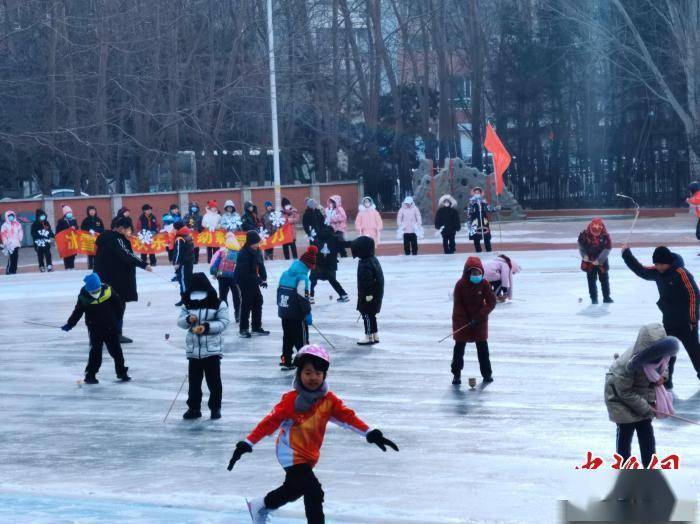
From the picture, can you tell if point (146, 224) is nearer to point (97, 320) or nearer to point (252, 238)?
point (252, 238)

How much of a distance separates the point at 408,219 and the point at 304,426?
2270 cm

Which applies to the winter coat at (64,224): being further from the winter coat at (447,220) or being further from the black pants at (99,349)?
the black pants at (99,349)

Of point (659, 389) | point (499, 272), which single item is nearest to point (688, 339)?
point (659, 389)

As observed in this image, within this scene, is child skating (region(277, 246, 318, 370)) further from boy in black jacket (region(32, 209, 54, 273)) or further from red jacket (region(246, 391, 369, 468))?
boy in black jacket (region(32, 209, 54, 273))

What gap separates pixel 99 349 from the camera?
13.6m

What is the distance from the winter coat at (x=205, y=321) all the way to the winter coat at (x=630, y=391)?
428 cm

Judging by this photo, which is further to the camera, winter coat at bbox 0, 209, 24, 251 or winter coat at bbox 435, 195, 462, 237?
winter coat at bbox 0, 209, 24, 251

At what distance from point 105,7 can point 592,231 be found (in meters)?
30.6

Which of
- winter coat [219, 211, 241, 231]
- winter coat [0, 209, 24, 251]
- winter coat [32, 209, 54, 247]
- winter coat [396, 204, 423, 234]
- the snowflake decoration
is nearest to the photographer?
winter coat [396, 204, 423, 234]

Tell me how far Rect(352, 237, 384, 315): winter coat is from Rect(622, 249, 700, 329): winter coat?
446 centimetres

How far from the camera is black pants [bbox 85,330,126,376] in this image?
13.4 m

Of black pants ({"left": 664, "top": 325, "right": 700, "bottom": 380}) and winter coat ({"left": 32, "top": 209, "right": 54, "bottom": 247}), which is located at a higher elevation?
winter coat ({"left": 32, "top": 209, "right": 54, "bottom": 247})

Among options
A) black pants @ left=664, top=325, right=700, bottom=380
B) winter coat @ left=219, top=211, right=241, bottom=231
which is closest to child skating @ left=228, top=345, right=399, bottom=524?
black pants @ left=664, top=325, right=700, bottom=380

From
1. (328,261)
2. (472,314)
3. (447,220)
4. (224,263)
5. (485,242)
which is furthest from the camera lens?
(447,220)
